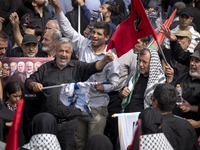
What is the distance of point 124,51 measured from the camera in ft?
25.3

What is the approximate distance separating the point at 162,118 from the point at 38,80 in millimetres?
2406

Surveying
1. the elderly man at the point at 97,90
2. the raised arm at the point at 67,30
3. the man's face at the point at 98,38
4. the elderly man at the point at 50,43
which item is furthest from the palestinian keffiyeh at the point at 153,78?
the elderly man at the point at 50,43

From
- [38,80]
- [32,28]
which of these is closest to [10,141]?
[38,80]

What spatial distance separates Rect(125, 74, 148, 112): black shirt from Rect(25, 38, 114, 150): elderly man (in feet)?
2.29

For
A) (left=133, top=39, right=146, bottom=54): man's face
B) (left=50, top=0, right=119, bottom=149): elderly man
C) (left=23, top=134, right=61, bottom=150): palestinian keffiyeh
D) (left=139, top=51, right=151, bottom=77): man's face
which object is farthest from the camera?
(left=133, top=39, right=146, bottom=54): man's face

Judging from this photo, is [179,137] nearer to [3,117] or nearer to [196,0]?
[3,117]

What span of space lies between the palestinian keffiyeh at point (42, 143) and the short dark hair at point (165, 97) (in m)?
1.35

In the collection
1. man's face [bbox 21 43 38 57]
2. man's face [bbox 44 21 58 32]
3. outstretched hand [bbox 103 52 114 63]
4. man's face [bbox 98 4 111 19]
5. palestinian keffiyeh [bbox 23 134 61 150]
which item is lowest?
palestinian keffiyeh [bbox 23 134 61 150]

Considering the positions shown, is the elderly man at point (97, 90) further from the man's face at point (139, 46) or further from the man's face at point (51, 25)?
the man's face at point (51, 25)

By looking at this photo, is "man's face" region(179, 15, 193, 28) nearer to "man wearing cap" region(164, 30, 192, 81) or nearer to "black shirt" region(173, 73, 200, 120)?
"man wearing cap" region(164, 30, 192, 81)

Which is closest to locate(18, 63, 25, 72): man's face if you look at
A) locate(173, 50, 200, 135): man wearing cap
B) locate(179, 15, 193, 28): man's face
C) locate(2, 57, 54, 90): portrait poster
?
locate(2, 57, 54, 90): portrait poster

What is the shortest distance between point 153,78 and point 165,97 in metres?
1.52

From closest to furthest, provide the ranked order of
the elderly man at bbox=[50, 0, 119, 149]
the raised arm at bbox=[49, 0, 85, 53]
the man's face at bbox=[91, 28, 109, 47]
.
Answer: the elderly man at bbox=[50, 0, 119, 149], the man's face at bbox=[91, 28, 109, 47], the raised arm at bbox=[49, 0, 85, 53]

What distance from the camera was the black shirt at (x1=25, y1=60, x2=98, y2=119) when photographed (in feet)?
22.9
